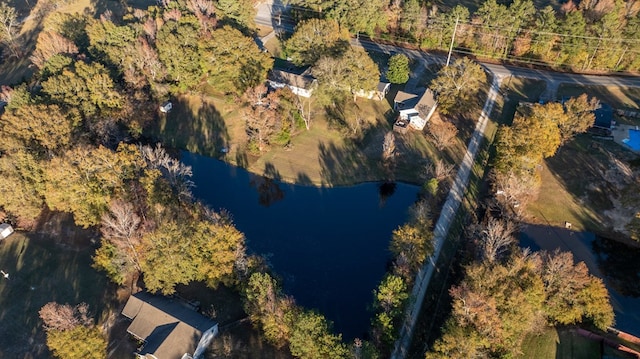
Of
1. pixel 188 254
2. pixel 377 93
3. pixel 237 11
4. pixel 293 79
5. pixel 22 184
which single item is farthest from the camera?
pixel 237 11

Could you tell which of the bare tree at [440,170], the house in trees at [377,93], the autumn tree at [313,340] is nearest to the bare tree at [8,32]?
the house in trees at [377,93]

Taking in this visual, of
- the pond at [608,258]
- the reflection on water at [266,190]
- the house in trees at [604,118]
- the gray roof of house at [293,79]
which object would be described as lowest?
the reflection on water at [266,190]

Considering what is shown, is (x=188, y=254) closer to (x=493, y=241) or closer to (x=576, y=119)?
(x=493, y=241)

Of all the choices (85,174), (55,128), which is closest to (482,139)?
(85,174)

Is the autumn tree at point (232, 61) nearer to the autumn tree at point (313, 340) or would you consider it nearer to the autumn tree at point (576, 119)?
the autumn tree at point (313, 340)

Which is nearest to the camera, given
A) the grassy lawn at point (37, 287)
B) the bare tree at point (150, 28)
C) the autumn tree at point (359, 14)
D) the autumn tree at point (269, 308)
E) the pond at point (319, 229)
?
the autumn tree at point (269, 308)

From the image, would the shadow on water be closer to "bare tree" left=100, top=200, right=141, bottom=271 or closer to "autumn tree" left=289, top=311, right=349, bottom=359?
"bare tree" left=100, top=200, right=141, bottom=271

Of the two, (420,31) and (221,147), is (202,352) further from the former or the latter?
(420,31)

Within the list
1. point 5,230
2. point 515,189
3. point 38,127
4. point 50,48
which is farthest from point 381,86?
point 5,230
